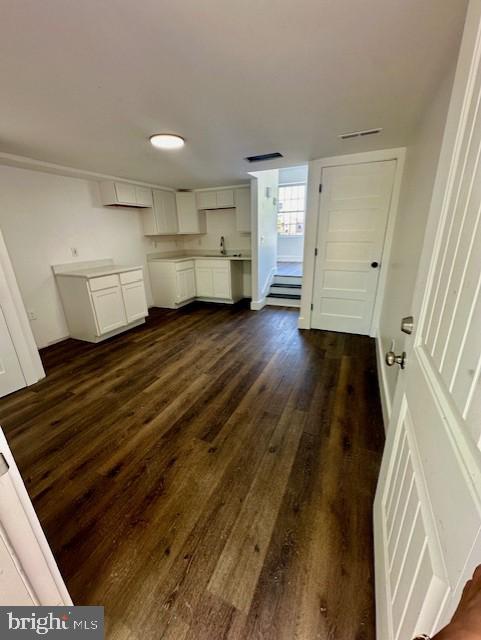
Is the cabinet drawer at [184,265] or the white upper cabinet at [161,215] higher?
the white upper cabinet at [161,215]

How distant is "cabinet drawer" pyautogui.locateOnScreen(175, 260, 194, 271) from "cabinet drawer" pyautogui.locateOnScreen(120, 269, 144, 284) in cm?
84

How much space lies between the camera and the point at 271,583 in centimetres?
106

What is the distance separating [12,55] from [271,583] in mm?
2703

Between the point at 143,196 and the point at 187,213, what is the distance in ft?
3.16

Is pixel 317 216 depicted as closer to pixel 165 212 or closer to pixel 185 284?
pixel 185 284

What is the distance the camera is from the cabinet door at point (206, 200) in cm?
486

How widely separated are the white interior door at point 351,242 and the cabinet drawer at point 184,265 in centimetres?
251

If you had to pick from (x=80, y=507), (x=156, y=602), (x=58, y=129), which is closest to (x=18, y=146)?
(x=58, y=129)

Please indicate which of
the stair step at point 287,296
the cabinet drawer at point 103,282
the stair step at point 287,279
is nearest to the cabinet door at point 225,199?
the stair step at point 287,279

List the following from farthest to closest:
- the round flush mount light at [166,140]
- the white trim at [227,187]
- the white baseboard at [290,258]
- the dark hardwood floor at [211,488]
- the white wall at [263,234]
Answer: the white baseboard at [290,258], the white trim at [227,187], the white wall at [263,234], the round flush mount light at [166,140], the dark hardwood floor at [211,488]

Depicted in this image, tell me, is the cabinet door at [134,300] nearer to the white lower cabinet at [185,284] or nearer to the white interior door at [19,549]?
the white lower cabinet at [185,284]

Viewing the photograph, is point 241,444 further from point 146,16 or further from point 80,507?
point 146,16

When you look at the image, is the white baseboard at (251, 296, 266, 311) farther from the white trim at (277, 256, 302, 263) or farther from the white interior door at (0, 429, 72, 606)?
the white interior door at (0, 429, 72, 606)

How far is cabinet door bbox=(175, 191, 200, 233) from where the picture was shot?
4949mm
